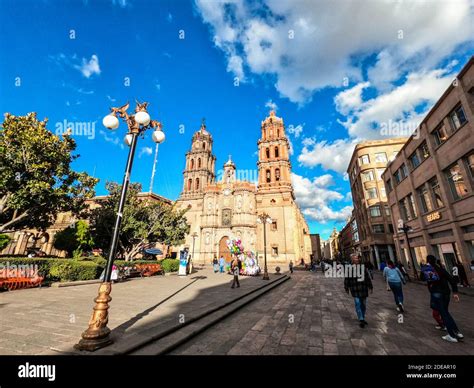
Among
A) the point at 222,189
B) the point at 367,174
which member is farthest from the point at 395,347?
the point at 222,189

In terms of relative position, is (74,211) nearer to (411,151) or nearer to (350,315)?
(350,315)

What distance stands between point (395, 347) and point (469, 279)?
43.3 feet

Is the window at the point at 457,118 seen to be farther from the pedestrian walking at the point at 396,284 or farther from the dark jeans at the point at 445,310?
the dark jeans at the point at 445,310

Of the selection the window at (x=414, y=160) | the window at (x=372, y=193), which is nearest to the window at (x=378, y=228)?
the window at (x=372, y=193)

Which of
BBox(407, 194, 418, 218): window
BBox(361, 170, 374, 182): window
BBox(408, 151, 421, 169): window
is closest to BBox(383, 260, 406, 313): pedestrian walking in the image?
BBox(408, 151, 421, 169): window

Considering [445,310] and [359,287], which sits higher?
[359,287]

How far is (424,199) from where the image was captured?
16.3 metres

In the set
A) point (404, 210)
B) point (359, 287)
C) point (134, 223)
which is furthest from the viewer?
point (134, 223)

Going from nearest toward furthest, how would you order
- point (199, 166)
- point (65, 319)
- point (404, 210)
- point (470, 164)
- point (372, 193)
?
point (65, 319) → point (470, 164) → point (404, 210) → point (372, 193) → point (199, 166)

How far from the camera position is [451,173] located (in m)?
13.0

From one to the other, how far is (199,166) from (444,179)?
4319 centimetres

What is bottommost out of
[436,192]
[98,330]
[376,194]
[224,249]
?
[98,330]

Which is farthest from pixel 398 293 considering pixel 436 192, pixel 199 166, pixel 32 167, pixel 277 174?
pixel 199 166

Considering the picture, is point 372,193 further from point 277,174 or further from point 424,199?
point 277,174
